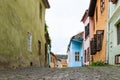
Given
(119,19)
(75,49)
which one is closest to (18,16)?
(119,19)

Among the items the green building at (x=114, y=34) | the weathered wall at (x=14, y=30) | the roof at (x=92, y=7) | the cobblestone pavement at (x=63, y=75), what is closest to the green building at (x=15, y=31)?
the weathered wall at (x=14, y=30)

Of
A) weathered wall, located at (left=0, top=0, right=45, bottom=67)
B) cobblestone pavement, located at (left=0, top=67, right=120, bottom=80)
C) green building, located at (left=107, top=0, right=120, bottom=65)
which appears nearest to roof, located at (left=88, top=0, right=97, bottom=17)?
green building, located at (left=107, top=0, right=120, bottom=65)

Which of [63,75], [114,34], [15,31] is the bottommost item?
[63,75]

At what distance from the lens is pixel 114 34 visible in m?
18.0

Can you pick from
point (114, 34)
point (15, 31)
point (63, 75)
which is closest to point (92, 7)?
point (114, 34)

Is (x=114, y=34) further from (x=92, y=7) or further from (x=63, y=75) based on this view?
(x=63, y=75)

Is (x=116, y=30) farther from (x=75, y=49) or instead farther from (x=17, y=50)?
(x=75, y=49)

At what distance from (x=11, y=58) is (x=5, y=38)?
48.7 inches

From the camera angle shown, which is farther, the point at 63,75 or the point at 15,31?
the point at 15,31

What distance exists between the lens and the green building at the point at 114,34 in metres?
16.9

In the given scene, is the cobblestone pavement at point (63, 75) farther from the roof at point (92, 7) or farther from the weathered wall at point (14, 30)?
the roof at point (92, 7)

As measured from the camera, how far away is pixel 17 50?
14992 millimetres

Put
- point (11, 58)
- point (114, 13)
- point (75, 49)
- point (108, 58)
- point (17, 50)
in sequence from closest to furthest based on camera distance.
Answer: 1. point (11, 58)
2. point (17, 50)
3. point (114, 13)
4. point (108, 58)
5. point (75, 49)

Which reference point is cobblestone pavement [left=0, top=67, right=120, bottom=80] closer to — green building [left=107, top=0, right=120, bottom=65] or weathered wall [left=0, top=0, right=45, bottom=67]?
weathered wall [left=0, top=0, right=45, bottom=67]
